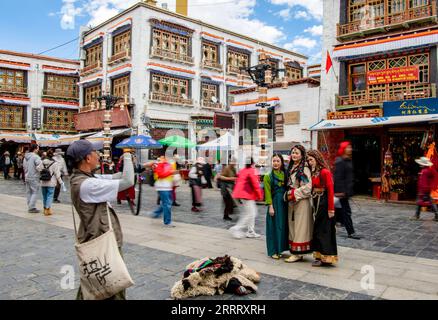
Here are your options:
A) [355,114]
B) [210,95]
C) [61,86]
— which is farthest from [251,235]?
[61,86]

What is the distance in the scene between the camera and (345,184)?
7.88 m

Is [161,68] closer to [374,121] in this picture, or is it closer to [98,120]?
[98,120]

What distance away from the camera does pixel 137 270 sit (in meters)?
5.16

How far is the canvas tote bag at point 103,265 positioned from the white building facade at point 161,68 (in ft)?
72.0

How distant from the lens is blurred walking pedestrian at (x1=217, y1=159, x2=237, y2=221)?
976cm

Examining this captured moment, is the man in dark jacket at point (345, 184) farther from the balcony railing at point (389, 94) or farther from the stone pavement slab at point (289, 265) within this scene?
the balcony railing at point (389, 94)

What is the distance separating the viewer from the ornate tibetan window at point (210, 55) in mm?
28000

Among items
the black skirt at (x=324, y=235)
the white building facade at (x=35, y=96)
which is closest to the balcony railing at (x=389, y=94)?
the black skirt at (x=324, y=235)

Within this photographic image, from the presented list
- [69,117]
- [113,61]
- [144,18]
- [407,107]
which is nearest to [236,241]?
[407,107]

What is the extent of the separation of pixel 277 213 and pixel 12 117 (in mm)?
31982

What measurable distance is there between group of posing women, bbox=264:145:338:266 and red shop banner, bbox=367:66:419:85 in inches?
455

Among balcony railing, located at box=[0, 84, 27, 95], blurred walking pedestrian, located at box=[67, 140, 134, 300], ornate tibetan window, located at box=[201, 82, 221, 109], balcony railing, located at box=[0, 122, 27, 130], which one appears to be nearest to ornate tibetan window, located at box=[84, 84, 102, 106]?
balcony railing, located at box=[0, 84, 27, 95]

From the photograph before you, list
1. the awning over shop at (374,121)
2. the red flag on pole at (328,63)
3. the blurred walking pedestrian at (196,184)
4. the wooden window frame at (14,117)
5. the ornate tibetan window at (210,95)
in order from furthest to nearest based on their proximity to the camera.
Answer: the wooden window frame at (14,117)
the ornate tibetan window at (210,95)
the red flag on pole at (328,63)
the awning over shop at (374,121)
the blurred walking pedestrian at (196,184)
